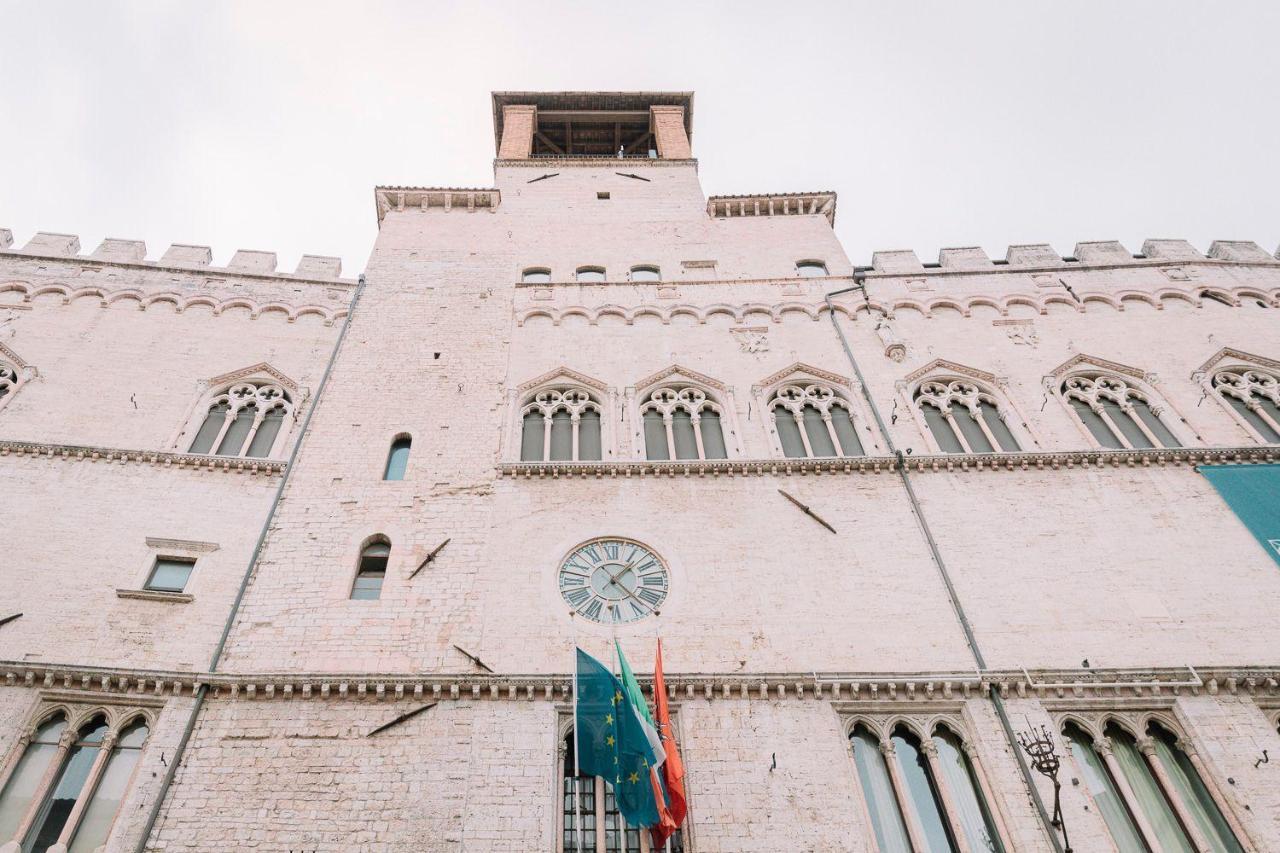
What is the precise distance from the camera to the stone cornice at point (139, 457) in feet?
38.9

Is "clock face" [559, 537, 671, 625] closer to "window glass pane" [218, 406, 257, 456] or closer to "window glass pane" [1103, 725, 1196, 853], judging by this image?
"window glass pane" [1103, 725, 1196, 853]

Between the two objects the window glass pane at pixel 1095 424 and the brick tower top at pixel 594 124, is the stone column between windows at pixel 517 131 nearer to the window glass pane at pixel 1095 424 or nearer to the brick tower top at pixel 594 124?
the brick tower top at pixel 594 124

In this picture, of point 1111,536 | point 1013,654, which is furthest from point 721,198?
point 1013,654

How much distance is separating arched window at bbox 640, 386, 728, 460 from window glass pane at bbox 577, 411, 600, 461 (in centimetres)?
77

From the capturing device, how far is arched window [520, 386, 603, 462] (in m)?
13.0

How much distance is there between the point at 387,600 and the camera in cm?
1023

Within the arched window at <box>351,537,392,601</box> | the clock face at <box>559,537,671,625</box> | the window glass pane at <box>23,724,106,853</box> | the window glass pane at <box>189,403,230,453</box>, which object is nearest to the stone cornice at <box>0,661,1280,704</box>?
the window glass pane at <box>23,724,106,853</box>

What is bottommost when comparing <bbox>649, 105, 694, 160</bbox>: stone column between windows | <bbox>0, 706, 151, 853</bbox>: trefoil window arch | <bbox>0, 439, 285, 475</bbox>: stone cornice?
<bbox>0, 706, 151, 853</bbox>: trefoil window arch

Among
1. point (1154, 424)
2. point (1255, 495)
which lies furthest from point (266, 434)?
point (1255, 495)

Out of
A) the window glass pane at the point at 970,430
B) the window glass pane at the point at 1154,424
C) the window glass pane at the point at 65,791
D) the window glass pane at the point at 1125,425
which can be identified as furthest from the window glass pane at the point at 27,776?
the window glass pane at the point at 1154,424

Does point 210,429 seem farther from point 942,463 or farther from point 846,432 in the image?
point 942,463

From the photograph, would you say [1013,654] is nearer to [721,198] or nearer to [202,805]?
[202,805]

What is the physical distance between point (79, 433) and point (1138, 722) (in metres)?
14.6

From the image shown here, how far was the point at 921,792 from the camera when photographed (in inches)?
339
